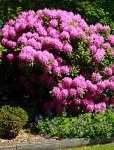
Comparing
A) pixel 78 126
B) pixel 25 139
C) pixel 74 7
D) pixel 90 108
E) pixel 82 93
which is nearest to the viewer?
pixel 25 139

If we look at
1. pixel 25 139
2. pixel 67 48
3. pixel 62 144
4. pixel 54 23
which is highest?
pixel 54 23

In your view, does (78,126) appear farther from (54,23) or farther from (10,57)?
(54,23)

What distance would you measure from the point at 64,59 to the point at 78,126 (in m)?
1.61

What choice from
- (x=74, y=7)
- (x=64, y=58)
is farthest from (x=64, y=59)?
(x=74, y=7)

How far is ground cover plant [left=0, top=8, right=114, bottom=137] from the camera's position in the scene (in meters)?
9.80

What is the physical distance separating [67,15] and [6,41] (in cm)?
155

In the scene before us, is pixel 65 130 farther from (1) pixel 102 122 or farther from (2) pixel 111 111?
(2) pixel 111 111

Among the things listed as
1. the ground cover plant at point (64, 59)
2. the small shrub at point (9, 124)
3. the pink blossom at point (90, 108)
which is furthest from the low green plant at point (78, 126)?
the small shrub at point (9, 124)

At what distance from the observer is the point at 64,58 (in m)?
10.3

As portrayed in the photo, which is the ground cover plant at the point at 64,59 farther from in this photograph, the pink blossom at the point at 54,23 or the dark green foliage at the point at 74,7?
the dark green foliage at the point at 74,7

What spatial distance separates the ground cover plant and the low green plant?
0.05 meters

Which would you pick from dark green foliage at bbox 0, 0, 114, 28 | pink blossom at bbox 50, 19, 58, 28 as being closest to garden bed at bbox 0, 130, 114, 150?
pink blossom at bbox 50, 19, 58, 28

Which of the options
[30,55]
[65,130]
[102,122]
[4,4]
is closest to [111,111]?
[102,122]

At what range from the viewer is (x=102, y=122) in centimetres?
962
